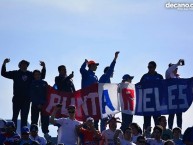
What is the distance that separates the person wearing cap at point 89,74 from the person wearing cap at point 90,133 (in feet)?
11.5

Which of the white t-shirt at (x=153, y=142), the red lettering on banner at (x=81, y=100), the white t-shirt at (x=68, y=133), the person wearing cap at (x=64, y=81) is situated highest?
the person wearing cap at (x=64, y=81)

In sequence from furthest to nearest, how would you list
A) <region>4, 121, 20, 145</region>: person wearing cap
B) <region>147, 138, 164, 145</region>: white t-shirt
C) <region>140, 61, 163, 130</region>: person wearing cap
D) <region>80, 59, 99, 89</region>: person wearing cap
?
<region>140, 61, 163, 130</region>: person wearing cap, <region>80, 59, 99, 89</region>: person wearing cap, <region>147, 138, 164, 145</region>: white t-shirt, <region>4, 121, 20, 145</region>: person wearing cap

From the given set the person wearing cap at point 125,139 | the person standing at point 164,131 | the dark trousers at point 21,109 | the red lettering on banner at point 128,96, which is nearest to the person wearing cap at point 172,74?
the red lettering on banner at point 128,96

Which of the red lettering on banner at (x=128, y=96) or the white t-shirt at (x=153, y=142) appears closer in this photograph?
the white t-shirt at (x=153, y=142)

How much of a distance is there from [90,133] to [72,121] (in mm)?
829

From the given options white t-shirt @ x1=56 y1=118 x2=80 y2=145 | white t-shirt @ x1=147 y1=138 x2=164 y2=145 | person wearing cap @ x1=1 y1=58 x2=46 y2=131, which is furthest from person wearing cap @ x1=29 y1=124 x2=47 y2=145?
white t-shirt @ x1=147 y1=138 x2=164 y2=145

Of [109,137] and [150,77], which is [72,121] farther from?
[150,77]

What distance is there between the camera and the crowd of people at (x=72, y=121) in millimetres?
18984

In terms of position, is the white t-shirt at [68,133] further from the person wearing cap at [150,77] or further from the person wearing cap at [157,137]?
the person wearing cap at [150,77]

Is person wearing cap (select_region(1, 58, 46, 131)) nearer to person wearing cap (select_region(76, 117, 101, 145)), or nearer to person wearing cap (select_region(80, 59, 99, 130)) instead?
person wearing cap (select_region(80, 59, 99, 130))

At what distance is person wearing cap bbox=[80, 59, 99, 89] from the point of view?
22691mm

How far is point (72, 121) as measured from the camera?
64.2ft

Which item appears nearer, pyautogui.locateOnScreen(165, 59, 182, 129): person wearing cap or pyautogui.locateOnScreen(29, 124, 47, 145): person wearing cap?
pyautogui.locateOnScreen(29, 124, 47, 145): person wearing cap

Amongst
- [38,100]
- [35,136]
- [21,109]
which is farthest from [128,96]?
[35,136]
